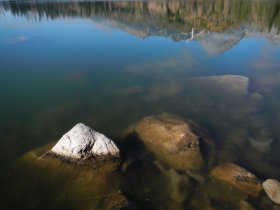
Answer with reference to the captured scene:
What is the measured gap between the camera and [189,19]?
102875mm

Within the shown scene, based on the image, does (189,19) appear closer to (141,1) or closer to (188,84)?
(141,1)

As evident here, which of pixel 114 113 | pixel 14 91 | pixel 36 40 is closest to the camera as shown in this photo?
pixel 114 113

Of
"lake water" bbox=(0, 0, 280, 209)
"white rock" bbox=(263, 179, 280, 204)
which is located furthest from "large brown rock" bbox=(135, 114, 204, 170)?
"white rock" bbox=(263, 179, 280, 204)

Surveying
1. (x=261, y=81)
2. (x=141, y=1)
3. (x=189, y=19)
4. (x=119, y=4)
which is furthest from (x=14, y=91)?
(x=141, y=1)

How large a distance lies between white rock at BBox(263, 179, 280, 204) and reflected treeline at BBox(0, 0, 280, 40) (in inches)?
1954

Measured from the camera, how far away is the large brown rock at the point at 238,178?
1357 cm

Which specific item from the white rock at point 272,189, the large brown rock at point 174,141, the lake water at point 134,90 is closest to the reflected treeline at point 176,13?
the lake water at point 134,90

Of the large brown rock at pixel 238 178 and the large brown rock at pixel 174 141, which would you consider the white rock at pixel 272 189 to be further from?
the large brown rock at pixel 174 141

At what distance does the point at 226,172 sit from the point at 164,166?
296cm

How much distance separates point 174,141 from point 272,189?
17.0ft

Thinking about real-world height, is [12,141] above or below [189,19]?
above

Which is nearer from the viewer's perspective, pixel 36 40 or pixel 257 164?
pixel 257 164

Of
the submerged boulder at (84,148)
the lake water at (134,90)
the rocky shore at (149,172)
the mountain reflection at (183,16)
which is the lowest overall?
the mountain reflection at (183,16)

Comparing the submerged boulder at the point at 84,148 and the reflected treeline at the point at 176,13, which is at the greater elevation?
the submerged boulder at the point at 84,148
